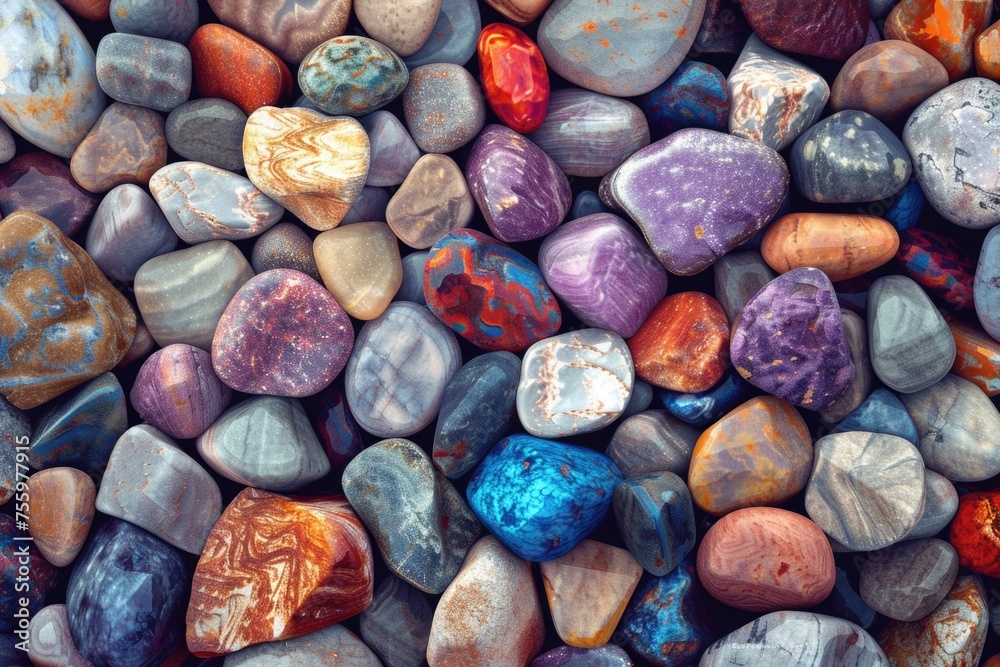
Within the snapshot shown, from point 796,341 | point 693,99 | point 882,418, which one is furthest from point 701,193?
point 882,418

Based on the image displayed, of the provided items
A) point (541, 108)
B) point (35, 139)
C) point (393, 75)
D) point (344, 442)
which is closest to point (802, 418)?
point (541, 108)

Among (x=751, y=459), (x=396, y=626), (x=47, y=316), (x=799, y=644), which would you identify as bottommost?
(x=396, y=626)

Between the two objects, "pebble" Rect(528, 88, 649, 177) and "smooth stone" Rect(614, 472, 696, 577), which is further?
"pebble" Rect(528, 88, 649, 177)

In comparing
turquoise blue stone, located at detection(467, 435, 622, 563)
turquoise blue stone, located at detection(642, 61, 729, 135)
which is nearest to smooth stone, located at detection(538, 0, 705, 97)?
turquoise blue stone, located at detection(642, 61, 729, 135)

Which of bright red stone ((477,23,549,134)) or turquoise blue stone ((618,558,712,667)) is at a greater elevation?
bright red stone ((477,23,549,134))

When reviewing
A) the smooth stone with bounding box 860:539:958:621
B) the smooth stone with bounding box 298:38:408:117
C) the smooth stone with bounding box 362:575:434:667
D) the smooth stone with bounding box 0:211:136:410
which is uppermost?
the smooth stone with bounding box 298:38:408:117

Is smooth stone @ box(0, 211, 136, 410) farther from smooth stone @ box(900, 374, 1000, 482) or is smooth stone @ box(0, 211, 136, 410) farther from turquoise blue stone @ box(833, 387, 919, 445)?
smooth stone @ box(900, 374, 1000, 482)

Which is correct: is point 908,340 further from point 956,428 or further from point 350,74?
point 350,74
